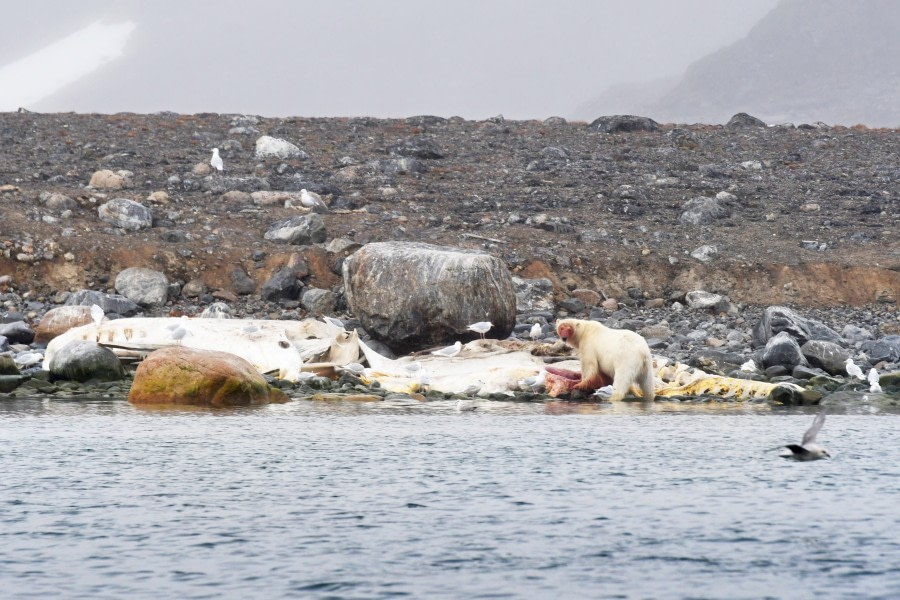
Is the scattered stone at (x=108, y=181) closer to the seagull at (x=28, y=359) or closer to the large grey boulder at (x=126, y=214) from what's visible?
the large grey boulder at (x=126, y=214)

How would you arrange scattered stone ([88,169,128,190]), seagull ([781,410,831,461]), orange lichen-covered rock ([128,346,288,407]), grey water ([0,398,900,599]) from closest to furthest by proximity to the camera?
1. grey water ([0,398,900,599])
2. seagull ([781,410,831,461])
3. orange lichen-covered rock ([128,346,288,407])
4. scattered stone ([88,169,128,190])

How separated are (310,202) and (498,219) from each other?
4.90 metres

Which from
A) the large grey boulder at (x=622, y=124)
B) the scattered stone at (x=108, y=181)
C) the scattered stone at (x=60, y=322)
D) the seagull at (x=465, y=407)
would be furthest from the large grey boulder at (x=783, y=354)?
the large grey boulder at (x=622, y=124)

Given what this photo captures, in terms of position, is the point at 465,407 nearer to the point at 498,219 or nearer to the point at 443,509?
the point at 443,509

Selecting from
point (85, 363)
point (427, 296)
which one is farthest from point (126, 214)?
point (85, 363)

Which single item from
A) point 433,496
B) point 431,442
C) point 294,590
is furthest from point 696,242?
point 294,590

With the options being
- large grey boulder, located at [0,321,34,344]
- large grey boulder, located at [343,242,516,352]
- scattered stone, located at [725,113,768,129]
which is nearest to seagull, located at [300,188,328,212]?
large grey boulder, located at [0,321,34,344]

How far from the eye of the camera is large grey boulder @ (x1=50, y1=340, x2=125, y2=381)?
14.9 m

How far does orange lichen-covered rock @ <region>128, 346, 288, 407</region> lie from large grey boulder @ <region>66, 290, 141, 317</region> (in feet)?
26.9

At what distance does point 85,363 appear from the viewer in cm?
1484

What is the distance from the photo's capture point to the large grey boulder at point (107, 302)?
2109 cm

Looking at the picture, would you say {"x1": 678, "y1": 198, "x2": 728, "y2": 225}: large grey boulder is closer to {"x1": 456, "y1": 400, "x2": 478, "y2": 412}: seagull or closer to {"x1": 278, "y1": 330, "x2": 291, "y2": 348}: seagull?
{"x1": 278, "y1": 330, "x2": 291, "y2": 348}: seagull

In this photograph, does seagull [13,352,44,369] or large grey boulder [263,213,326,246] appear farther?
large grey boulder [263,213,326,246]

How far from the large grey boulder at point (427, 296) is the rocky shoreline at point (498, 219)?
2868mm
